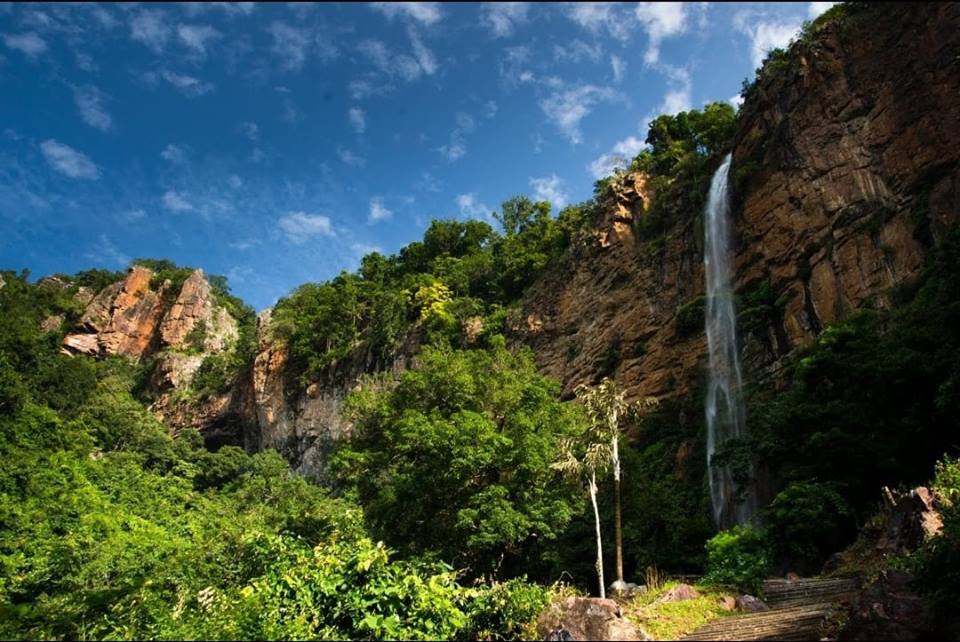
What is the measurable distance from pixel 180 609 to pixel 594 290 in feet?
81.3

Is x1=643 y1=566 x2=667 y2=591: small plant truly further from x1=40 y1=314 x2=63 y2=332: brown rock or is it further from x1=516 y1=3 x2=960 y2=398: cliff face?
x1=40 y1=314 x2=63 y2=332: brown rock

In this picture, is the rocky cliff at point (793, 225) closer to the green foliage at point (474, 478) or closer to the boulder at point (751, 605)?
the green foliage at point (474, 478)

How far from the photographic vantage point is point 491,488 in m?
16.2

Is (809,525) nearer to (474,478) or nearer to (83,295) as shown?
(474,478)

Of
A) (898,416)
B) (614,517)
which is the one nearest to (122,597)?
(614,517)

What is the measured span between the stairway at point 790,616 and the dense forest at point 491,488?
105 centimetres

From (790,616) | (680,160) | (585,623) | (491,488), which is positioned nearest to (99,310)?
(680,160)

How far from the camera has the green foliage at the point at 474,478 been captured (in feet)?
52.7

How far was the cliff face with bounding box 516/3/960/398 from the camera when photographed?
18266mm

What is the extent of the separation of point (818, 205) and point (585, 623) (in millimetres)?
19135

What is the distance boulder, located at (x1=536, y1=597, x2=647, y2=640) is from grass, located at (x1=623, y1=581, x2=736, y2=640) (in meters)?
1.84


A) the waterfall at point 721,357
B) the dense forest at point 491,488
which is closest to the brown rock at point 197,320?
the dense forest at point 491,488

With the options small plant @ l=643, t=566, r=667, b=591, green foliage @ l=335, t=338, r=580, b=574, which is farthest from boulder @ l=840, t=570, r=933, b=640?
green foliage @ l=335, t=338, r=580, b=574

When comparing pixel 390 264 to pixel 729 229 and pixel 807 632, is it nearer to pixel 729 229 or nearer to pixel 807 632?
pixel 729 229
